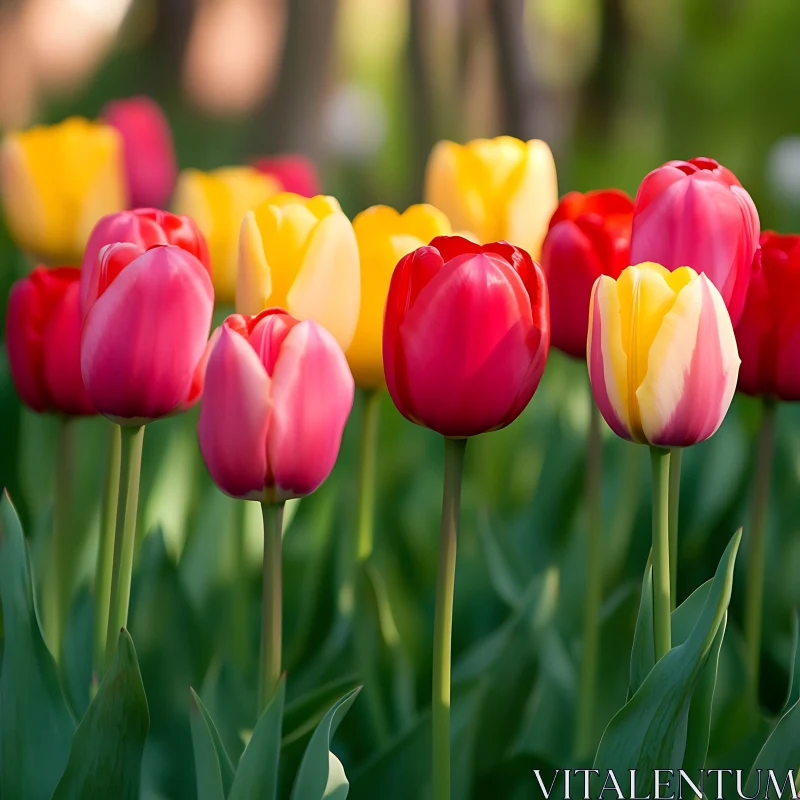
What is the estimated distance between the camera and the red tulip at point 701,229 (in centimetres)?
75

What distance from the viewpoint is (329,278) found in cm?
83

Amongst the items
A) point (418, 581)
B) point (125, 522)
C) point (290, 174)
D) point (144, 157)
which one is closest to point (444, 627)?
point (125, 522)

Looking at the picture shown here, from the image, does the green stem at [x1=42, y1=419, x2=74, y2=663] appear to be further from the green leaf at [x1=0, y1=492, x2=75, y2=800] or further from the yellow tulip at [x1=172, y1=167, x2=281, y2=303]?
the yellow tulip at [x1=172, y1=167, x2=281, y2=303]

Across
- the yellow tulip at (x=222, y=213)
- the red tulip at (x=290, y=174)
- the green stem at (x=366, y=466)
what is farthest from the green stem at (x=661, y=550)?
the red tulip at (x=290, y=174)

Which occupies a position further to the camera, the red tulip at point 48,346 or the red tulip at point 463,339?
the red tulip at point 48,346

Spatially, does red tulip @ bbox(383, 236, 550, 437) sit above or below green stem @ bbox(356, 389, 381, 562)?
above

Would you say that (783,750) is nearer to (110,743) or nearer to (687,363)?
(687,363)

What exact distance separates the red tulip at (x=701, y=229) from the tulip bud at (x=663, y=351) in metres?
0.06

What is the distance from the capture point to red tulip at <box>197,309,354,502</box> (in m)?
0.68

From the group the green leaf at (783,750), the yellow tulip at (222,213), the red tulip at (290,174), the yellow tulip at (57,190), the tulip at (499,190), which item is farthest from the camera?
the red tulip at (290,174)

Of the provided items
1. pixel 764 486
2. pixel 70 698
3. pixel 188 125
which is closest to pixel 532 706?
pixel 764 486

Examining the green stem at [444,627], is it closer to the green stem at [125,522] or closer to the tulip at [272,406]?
the tulip at [272,406]

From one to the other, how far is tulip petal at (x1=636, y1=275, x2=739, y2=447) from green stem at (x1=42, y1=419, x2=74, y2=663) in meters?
0.53

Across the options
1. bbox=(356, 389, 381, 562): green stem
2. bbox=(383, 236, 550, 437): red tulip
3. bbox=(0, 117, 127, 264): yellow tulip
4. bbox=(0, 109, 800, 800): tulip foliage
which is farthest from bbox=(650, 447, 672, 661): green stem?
bbox=(0, 117, 127, 264): yellow tulip
